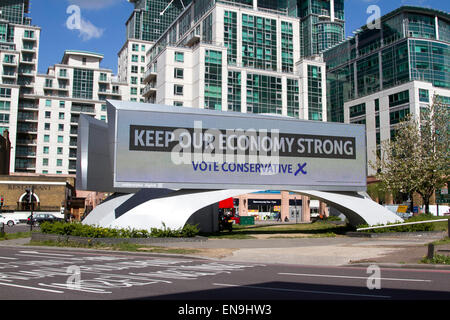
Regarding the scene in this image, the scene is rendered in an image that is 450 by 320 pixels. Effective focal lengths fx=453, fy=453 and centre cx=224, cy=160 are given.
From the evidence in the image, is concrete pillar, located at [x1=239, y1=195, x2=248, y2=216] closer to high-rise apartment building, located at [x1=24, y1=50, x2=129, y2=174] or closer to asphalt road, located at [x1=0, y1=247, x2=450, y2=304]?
high-rise apartment building, located at [x1=24, y1=50, x2=129, y2=174]

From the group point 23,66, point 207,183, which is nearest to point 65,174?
point 23,66

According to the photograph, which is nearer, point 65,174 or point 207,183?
point 207,183

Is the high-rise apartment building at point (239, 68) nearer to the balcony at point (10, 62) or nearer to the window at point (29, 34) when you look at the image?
the balcony at point (10, 62)

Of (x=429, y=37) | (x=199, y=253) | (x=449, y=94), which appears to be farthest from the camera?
(x=429, y=37)

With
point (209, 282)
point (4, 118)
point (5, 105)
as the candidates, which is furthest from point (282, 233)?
point (5, 105)

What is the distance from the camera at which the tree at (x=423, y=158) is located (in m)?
45.7

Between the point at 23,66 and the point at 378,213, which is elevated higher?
the point at 23,66

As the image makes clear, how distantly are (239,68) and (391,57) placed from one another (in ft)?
112

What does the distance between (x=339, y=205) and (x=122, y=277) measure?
2251cm

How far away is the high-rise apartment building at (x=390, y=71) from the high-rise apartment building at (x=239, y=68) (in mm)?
11233

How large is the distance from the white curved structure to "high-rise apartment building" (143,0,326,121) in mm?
48052

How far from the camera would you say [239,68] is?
3253 inches

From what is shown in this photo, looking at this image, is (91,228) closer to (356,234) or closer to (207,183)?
(207,183)

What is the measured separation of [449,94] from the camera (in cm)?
8462
